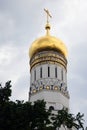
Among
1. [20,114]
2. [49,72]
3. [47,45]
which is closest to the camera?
[20,114]

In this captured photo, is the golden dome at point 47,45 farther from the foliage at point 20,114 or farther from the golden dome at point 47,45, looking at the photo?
the foliage at point 20,114

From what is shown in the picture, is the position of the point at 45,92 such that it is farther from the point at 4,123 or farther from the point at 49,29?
the point at 4,123

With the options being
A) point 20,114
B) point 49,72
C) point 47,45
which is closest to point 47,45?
point 47,45

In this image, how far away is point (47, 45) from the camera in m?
44.5

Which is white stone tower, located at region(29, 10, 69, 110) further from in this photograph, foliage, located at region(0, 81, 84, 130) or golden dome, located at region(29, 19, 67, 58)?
foliage, located at region(0, 81, 84, 130)

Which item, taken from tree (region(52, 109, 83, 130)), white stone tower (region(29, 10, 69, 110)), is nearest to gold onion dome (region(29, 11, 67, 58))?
white stone tower (region(29, 10, 69, 110))

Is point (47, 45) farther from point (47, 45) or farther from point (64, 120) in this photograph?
point (64, 120)

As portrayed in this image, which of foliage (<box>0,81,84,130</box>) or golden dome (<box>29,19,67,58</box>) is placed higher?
golden dome (<box>29,19,67,58</box>)

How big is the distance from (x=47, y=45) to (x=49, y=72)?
8.97 feet

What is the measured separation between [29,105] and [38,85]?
48.1ft

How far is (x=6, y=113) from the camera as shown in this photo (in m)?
27.3

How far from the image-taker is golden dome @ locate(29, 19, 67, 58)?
44500 millimetres

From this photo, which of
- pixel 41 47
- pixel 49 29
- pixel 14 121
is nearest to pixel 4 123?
pixel 14 121

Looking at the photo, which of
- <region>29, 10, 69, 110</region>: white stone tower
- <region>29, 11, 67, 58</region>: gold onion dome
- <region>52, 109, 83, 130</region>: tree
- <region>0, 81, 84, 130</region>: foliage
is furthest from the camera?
<region>29, 11, 67, 58</region>: gold onion dome
